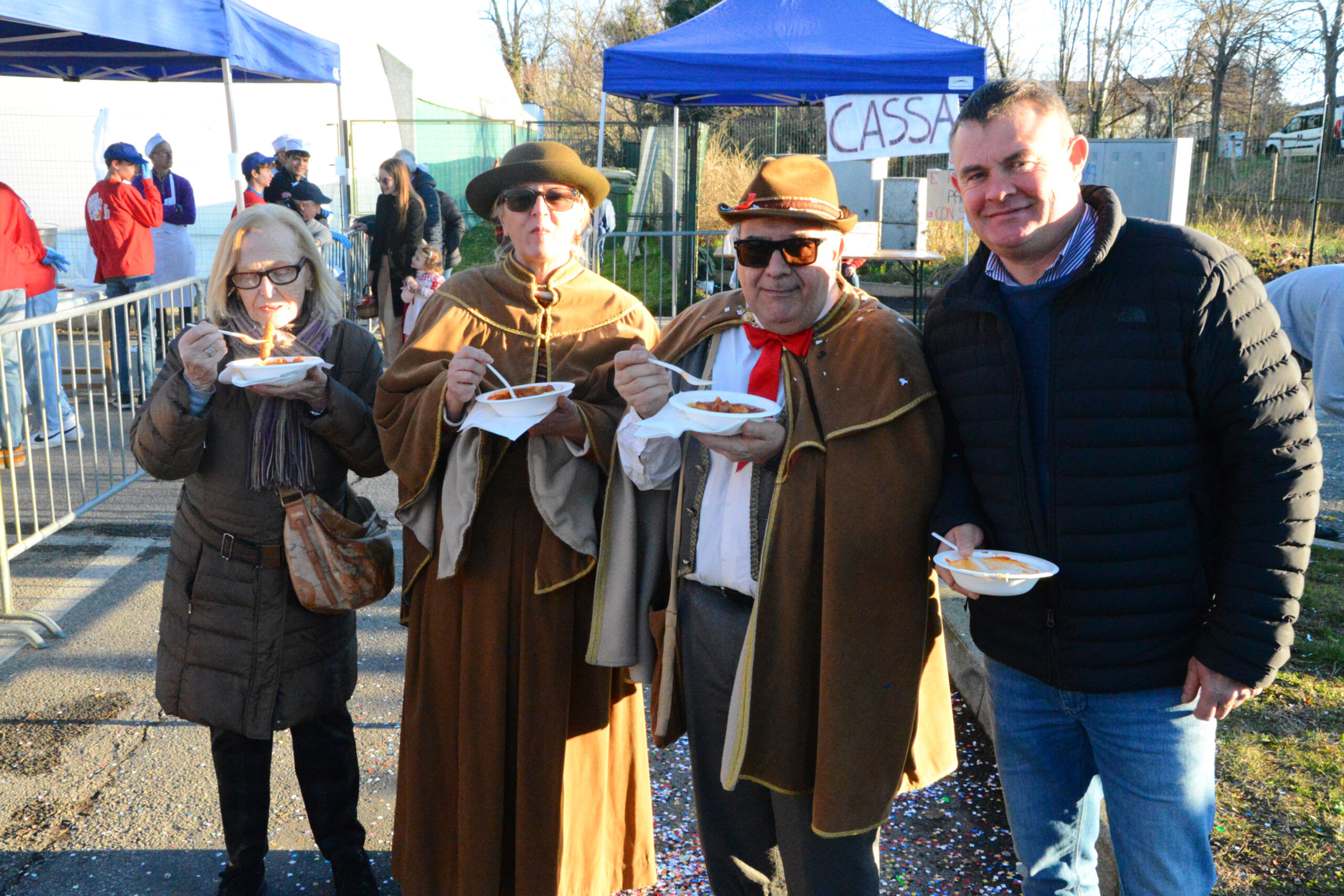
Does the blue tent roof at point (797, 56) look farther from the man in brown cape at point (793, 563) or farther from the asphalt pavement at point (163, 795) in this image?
Result: the man in brown cape at point (793, 563)

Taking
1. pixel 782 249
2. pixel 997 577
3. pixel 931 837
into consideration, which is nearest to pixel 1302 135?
pixel 931 837

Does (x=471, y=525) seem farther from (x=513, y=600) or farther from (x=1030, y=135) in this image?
(x=1030, y=135)

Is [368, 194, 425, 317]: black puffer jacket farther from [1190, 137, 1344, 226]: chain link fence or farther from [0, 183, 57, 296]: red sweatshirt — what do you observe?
[1190, 137, 1344, 226]: chain link fence

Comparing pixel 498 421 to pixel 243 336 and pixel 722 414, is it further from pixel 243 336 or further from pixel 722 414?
pixel 243 336

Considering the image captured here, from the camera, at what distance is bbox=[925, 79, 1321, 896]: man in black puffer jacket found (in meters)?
1.88

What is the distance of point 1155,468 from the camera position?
1.92 metres

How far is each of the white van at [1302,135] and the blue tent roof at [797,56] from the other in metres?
12.3

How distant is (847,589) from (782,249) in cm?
74

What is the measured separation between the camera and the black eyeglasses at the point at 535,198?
2.63 meters

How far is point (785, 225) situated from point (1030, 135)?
53 centimetres

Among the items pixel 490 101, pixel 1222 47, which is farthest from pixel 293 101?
pixel 1222 47

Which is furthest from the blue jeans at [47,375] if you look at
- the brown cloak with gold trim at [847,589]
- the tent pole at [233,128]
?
the brown cloak with gold trim at [847,589]

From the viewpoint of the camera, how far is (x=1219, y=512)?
1.99 metres

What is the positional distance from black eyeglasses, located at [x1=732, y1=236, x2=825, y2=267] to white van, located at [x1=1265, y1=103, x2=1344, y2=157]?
17766mm
